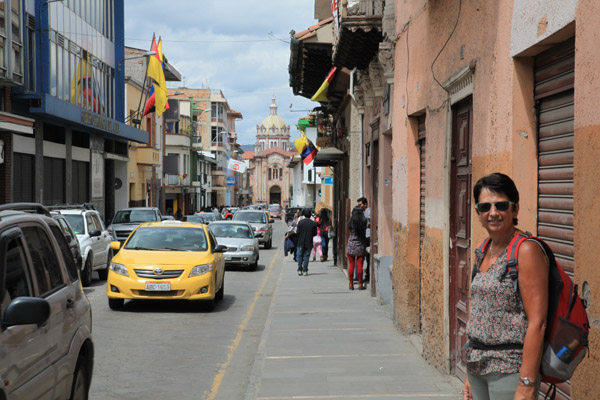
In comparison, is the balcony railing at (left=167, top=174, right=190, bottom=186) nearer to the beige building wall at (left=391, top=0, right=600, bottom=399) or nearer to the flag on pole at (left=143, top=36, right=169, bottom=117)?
the flag on pole at (left=143, top=36, right=169, bottom=117)

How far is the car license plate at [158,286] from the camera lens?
1333cm

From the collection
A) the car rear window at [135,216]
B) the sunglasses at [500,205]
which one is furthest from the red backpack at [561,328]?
the car rear window at [135,216]

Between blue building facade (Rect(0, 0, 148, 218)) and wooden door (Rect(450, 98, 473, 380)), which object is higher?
blue building facade (Rect(0, 0, 148, 218))

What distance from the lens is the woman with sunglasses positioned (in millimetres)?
3576

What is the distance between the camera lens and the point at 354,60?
52.0 ft

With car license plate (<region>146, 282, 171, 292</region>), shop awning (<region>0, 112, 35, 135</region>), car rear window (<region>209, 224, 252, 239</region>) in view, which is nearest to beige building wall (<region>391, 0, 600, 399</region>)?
car license plate (<region>146, 282, 171, 292</region>)

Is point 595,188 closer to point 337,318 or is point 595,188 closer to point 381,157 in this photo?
point 337,318

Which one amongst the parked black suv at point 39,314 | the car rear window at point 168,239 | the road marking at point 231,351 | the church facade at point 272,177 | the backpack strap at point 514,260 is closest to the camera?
the backpack strap at point 514,260

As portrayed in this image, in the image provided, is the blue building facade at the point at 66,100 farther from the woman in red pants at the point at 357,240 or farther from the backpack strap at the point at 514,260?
the backpack strap at the point at 514,260

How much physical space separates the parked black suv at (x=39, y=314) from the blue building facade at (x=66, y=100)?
21166mm

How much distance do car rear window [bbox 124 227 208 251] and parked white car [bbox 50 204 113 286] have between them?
3770 mm

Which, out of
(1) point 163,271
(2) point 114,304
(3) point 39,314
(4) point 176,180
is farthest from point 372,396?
(4) point 176,180

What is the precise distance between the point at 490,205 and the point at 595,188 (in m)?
0.62

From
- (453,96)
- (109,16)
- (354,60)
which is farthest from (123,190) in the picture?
(453,96)
